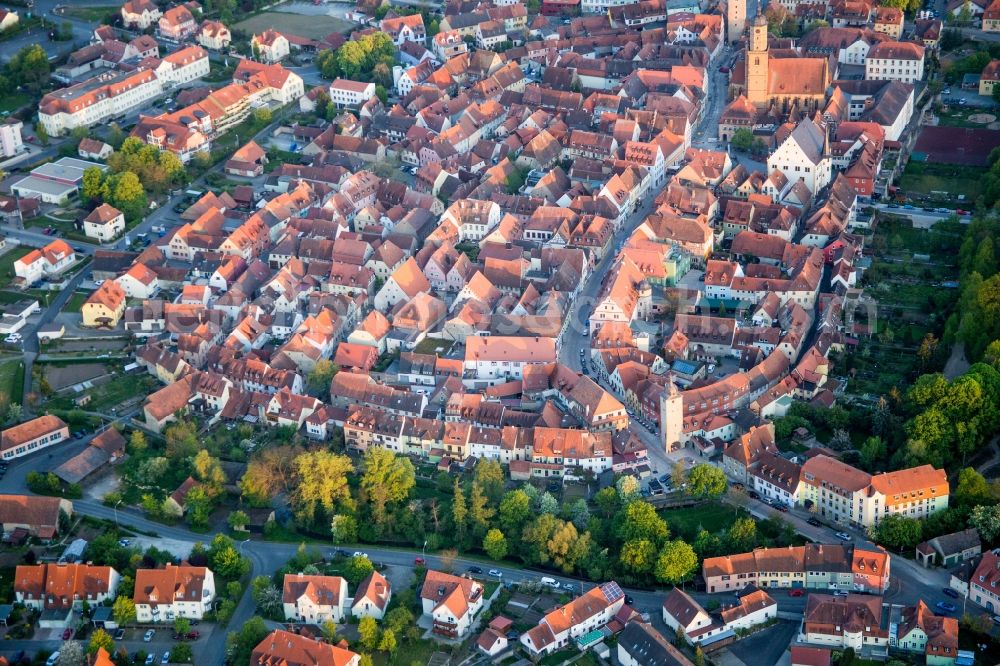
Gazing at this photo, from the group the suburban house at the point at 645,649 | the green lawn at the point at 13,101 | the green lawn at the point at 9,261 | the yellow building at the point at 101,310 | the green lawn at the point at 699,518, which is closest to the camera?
the suburban house at the point at 645,649

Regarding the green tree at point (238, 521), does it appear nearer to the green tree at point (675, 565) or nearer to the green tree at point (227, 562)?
the green tree at point (227, 562)

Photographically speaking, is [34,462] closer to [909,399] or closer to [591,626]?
[591,626]

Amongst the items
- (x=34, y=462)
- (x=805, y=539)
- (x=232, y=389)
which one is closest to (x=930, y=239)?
(x=805, y=539)

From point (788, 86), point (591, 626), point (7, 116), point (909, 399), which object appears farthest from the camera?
point (7, 116)

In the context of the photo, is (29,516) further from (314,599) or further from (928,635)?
(928,635)

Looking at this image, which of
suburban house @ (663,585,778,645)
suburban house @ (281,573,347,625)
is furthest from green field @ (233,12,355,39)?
suburban house @ (663,585,778,645)

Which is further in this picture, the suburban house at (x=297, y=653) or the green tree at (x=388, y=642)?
the green tree at (x=388, y=642)

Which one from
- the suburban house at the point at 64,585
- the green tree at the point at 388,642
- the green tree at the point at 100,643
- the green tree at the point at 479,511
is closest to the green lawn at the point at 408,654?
the green tree at the point at 388,642
